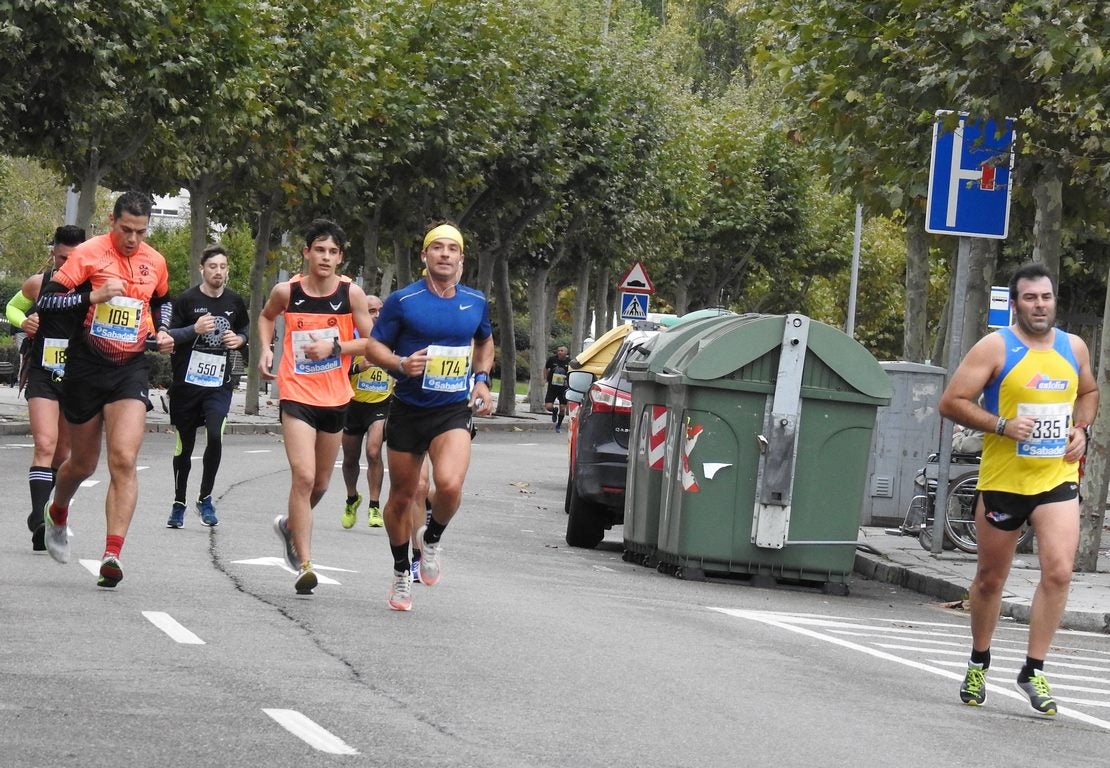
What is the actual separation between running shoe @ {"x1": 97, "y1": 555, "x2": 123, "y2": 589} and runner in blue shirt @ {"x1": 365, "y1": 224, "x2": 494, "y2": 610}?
1386mm

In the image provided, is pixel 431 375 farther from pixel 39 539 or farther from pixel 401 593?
pixel 39 539

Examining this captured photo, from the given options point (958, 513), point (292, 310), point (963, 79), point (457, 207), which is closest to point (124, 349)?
point (292, 310)

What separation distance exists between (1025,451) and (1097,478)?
7223 millimetres

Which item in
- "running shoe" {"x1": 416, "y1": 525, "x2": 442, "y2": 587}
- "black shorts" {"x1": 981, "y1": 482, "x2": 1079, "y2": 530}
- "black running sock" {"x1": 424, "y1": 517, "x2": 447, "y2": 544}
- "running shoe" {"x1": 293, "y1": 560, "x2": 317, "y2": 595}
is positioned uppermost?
"black shorts" {"x1": 981, "y1": 482, "x2": 1079, "y2": 530}

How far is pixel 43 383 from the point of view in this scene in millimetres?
12180

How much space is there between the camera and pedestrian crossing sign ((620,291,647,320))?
3862 cm

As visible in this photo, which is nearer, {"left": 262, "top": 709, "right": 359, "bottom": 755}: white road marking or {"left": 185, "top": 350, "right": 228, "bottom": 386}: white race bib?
{"left": 262, "top": 709, "right": 359, "bottom": 755}: white road marking

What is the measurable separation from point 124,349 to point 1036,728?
16.9 ft

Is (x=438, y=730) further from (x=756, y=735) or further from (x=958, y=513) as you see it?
(x=958, y=513)

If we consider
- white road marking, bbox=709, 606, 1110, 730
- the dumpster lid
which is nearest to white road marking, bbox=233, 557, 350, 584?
white road marking, bbox=709, 606, 1110, 730

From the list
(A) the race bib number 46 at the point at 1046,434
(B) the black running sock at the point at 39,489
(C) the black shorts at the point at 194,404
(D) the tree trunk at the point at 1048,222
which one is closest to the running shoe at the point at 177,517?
(C) the black shorts at the point at 194,404

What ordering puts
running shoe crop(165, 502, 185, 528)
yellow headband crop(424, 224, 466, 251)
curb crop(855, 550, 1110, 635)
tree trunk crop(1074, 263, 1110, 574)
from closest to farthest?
yellow headband crop(424, 224, 466, 251), curb crop(855, 550, 1110, 635), running shoe crop(165, 502, 185, 528), tree trunk crop(1074, 263, 1110, 574)

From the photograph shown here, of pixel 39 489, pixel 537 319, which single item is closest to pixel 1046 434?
pixel 39 489

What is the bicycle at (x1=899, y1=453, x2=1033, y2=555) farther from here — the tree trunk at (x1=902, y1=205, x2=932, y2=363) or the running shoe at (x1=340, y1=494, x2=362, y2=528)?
the tree trunk at (x1=902, y1=205, x2=932, y2=363)
